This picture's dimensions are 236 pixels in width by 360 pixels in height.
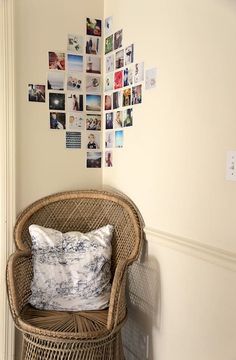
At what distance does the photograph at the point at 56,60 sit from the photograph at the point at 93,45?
17 cm

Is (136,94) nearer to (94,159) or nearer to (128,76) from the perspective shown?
(128,76)

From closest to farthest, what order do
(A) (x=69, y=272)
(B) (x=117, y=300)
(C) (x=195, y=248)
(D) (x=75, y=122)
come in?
(C) (x=195, y=248) < (B) (x=117, y=300) < (A) (x=69, y=272) < (D) (x=75, y=122)

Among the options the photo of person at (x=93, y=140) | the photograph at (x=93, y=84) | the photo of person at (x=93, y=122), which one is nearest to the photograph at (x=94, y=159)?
the photo of person at (x=93, y=140)

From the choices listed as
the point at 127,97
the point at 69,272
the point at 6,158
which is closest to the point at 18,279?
the point at 69,272

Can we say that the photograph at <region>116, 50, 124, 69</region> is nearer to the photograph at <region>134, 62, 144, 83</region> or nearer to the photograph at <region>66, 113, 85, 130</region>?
the photograph at <region>134, 62, 144, 83</region>

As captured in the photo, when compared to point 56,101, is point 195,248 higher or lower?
lower

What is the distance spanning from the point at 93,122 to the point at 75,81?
0.85ft

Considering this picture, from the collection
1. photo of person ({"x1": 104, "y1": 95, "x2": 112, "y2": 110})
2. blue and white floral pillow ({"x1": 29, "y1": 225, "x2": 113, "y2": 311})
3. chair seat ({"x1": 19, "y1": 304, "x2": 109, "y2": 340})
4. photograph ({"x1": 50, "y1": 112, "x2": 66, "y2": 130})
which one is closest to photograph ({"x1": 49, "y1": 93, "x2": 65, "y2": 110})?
photograph ({"x1": 50, "y1": 112, "x2": 66, "y2": 130})

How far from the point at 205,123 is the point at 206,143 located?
3.1 inches

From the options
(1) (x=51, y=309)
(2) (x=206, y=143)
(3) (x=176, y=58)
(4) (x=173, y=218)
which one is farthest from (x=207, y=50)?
(1) (x=51, y=309)

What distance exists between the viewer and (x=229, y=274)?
149cm

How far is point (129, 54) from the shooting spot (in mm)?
2105

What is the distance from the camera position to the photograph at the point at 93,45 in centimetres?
234

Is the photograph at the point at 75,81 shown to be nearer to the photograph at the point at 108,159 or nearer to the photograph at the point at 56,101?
the photograph at the point at 56,101
